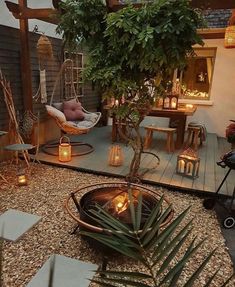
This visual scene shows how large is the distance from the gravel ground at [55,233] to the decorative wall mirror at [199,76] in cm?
369

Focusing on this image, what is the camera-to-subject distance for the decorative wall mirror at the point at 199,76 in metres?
5.82

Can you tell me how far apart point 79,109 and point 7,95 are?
165 cm

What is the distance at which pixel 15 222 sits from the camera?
232 cm

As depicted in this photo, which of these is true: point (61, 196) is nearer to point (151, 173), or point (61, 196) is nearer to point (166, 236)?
point (151, 173)

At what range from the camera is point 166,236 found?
854mm

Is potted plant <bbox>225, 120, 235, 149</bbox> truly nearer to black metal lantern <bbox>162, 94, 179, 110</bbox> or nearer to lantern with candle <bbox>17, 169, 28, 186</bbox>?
black metal lantern <bbox>162, 94, 179, 110</bbox>

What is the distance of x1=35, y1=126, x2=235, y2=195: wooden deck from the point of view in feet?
10.5

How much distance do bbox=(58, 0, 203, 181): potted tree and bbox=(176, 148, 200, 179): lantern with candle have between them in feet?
3.08

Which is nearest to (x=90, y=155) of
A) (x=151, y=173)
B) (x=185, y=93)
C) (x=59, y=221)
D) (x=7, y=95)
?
(x=151, y=173)

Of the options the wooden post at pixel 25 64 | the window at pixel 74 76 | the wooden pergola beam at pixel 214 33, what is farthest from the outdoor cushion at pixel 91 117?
the wooden pergola beam at pixel 214 33

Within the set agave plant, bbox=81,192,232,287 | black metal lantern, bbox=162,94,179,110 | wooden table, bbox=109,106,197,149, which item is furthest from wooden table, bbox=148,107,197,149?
agave plant, bbox=81,192,232,287

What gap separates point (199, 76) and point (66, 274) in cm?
554

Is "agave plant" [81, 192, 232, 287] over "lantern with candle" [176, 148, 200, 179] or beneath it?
over

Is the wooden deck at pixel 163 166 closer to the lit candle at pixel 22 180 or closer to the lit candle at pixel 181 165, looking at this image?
the lit candle at pixel 181 165
